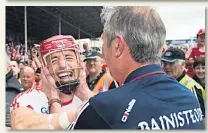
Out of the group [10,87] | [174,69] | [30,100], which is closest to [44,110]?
[30,100]

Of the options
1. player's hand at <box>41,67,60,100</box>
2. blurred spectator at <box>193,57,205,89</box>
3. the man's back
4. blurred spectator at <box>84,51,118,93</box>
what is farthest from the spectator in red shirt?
the man's back

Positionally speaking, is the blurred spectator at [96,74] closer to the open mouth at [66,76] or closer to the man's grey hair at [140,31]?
the open mouth at [66,76]

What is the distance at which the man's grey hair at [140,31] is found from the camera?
2.70 ft

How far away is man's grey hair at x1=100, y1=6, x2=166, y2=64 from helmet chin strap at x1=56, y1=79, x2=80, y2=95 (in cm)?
42

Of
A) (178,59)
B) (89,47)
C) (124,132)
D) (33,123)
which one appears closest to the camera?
(124,132)

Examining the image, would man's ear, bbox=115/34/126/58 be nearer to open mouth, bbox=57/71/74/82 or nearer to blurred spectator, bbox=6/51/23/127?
open mouth, bbox=57/71/74/82

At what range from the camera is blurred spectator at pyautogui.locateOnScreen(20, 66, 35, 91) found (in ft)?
6.58

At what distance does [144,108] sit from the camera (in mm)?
747

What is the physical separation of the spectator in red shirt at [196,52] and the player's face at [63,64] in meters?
0.71

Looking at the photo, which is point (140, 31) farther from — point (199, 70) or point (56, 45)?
point (199, 70)

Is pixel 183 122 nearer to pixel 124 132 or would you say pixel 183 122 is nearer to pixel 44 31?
pixel 124 132

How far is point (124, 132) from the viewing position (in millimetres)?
743
